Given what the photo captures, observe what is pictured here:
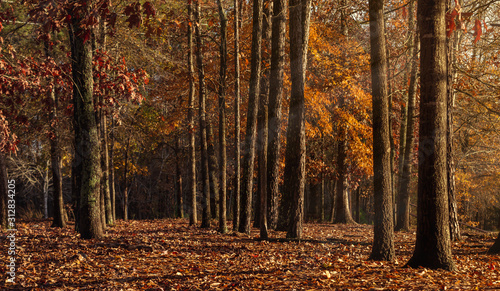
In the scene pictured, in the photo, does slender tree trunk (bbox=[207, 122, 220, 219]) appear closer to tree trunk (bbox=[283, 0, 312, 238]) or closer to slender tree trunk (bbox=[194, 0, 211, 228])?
slender tree trunk (bbox=[194, 0, 211, 228])

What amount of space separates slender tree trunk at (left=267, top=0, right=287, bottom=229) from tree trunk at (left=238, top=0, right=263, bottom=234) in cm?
91

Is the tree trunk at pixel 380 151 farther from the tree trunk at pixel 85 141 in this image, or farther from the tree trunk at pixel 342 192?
the tree trunk at pixel 342 192

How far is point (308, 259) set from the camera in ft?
29.4

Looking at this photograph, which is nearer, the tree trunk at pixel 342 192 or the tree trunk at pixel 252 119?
the tree trunk at pixel 252 119

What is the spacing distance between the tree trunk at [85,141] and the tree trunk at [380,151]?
253 inches

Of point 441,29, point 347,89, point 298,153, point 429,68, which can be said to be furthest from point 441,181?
point 347,89

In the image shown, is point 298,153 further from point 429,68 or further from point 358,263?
point 429,68

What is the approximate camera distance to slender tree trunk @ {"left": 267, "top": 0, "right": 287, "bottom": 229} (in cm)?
1455

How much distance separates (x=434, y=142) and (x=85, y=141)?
24.8 ft

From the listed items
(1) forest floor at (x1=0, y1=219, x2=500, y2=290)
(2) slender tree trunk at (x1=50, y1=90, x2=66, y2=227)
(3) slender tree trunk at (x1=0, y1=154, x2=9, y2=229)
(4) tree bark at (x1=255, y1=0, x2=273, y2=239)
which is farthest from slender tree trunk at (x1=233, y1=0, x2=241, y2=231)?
(3) slender tree trunk at (x1=0, y1=154, x2=9, y2=229)

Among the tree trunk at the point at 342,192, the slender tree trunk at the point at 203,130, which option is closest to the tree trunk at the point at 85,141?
the slender tree trunk at the point at 203,130

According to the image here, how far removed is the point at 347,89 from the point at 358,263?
555 inches

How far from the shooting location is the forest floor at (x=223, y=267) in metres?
6.57

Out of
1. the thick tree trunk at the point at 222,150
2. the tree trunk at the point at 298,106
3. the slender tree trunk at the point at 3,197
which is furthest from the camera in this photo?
the slender tree trunk at the point at 3,197
